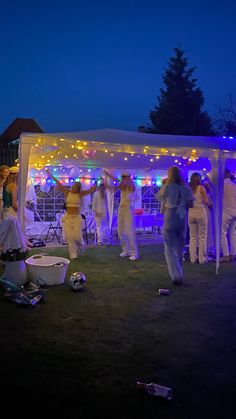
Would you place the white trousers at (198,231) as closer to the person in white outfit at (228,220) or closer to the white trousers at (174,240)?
the person in white outfit at (228,220)

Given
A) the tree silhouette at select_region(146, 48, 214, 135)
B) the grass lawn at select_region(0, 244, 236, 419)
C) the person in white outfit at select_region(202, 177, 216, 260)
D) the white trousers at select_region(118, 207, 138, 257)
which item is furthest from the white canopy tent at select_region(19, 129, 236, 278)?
the tree silhouette at select_region(146, 48, 214, 135)

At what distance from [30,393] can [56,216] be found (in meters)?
9.39

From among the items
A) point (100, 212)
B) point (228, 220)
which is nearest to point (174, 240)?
point (228, 220)

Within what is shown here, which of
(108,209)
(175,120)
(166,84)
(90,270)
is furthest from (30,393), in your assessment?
(166,84)

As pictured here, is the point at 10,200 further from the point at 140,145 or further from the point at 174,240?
the point at 174,240

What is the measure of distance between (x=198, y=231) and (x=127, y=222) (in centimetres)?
156

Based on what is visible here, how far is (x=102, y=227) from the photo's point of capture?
11.5 metres

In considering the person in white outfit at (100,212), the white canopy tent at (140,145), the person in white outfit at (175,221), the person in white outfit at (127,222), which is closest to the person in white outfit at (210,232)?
the white canopy tent at (140,145)

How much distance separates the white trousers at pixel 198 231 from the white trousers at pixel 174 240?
1.71 m

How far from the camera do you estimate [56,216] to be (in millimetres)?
12195

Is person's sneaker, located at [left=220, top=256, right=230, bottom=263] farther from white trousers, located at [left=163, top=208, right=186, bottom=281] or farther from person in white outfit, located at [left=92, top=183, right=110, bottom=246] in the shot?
person in white outfit, located at [left=92, top=183, right=110, bottom=246]

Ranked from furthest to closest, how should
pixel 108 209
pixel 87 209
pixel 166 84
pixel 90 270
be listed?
pixel 166 84 < pixel 87 209 < pixel 108 209 < pixel 90 270

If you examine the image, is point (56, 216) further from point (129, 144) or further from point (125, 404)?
point (125, 404)

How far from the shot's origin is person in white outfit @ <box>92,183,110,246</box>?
1132 cm
